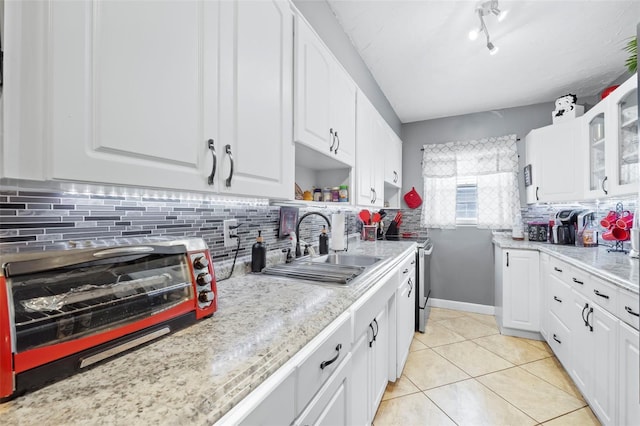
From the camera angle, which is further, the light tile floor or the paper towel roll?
the paper towel roll

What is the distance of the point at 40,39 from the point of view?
1.66 ft

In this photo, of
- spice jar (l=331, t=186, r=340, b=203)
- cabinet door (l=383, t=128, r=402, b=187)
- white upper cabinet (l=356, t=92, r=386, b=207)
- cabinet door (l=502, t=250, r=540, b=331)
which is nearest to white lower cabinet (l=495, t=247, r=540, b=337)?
cabinet door (l=502, t=250, r=540, b=331)

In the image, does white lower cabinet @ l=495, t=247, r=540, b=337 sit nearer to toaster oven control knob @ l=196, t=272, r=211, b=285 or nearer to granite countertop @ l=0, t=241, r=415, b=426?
granite countertop @ l=0, t=241, r=415, b=426

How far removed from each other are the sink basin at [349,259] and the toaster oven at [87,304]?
1.12 meters

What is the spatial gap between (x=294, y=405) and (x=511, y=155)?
3686mm

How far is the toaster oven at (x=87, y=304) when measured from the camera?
0.45 metres

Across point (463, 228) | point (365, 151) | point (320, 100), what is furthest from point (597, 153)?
point (320, 100)

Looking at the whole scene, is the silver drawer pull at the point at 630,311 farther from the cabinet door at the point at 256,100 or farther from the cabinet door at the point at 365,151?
the cabinet door at the point at 256,100

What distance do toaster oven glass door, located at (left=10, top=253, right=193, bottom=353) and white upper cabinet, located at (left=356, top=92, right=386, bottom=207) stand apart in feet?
4.74

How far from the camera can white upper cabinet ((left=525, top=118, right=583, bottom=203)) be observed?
2.57 metres

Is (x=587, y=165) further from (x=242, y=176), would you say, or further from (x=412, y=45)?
(x=242, y=176)

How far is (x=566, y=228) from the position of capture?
254 centimetres

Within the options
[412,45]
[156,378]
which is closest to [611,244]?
[412,45]

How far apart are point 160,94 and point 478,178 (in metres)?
3.67
